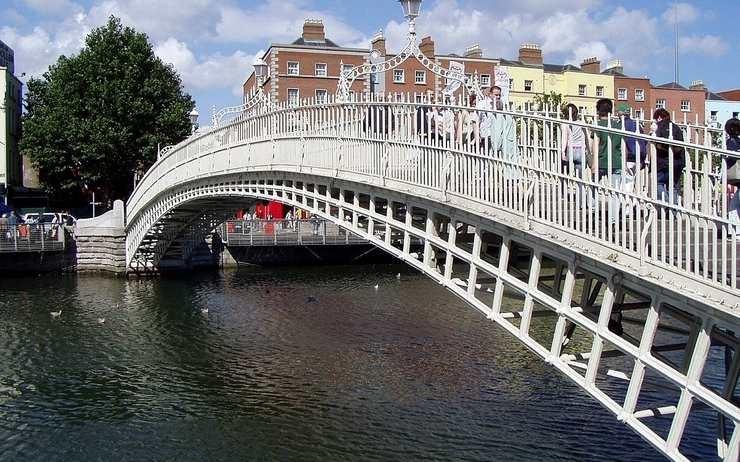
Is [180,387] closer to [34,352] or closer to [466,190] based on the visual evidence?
[34,352]

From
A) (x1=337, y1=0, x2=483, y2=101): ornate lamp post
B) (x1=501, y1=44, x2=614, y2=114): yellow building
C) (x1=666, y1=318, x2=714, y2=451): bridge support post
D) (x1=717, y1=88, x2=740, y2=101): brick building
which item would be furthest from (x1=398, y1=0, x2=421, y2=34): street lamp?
(x1=717, y1=88, x2=740, y2=101): brick building

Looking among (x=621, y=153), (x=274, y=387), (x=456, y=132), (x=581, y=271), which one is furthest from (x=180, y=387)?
(x=621, y=153)

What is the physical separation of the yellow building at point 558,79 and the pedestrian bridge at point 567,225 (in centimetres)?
3762

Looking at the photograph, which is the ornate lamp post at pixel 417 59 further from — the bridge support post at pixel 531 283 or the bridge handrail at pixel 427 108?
the bridge support post at pixel 531 283

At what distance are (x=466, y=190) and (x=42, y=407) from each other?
957 cm

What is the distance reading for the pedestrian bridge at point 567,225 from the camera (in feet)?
24.5

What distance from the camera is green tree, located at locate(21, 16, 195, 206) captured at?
43.6m

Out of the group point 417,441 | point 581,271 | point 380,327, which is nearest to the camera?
point 581,271

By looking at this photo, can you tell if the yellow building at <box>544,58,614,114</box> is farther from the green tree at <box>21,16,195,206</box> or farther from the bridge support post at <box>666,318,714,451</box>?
the bridge support post at <box>666,318,714,451</box>

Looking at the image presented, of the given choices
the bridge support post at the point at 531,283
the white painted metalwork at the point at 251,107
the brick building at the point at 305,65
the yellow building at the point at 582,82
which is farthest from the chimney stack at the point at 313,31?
the bridge support post at the point at 531,283

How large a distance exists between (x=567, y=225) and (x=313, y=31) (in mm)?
45676

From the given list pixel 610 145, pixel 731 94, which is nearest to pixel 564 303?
pixel 610 145

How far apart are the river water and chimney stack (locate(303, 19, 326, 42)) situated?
1110 inches

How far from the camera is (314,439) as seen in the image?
1330 centimetres
